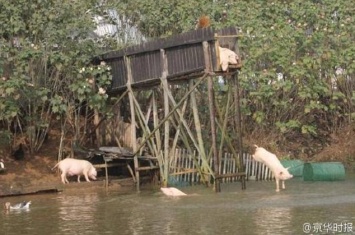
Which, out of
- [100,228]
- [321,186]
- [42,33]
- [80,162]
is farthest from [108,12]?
[100,228]

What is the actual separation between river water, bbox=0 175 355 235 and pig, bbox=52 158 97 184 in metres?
0.57

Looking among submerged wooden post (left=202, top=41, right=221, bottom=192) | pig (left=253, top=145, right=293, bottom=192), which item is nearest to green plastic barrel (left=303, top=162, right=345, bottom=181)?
pig (left=253, top=145, right=293, bottom=192)

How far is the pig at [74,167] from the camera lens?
1930cm

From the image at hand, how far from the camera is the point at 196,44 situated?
59.3 ft

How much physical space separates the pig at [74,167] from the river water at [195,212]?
22.4 inches

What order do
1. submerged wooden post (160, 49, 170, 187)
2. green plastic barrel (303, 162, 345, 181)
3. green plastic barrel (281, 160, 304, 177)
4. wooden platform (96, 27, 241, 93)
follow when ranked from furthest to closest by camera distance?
1. green plastic barrel (281, 160, 304, 177)
2. green plastic barrel (303, 162, 345, 181)
3. submerged wooden post (160, 49, 170, 187)
4. wooden platform (96, 27, 241, 93)

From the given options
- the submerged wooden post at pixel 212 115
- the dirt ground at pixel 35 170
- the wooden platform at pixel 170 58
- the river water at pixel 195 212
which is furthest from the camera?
the dirt ground at pixel 35 170

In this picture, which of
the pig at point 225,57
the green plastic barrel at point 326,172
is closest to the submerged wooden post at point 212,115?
the pig at point 225,57

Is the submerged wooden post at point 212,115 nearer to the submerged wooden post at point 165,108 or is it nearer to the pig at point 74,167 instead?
the submerged wooden post at point 165,108

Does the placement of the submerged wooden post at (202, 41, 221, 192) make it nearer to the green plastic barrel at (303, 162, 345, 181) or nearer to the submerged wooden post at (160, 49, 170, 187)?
the submerged wooden post at (160, 49, 170, 187)

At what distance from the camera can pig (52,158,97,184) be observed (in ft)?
63.3

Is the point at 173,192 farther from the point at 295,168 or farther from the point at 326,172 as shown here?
the point at 295,168

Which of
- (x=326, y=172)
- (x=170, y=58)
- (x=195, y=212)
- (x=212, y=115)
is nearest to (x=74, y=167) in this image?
(x=170, y=58)

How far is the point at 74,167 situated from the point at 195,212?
541cm
